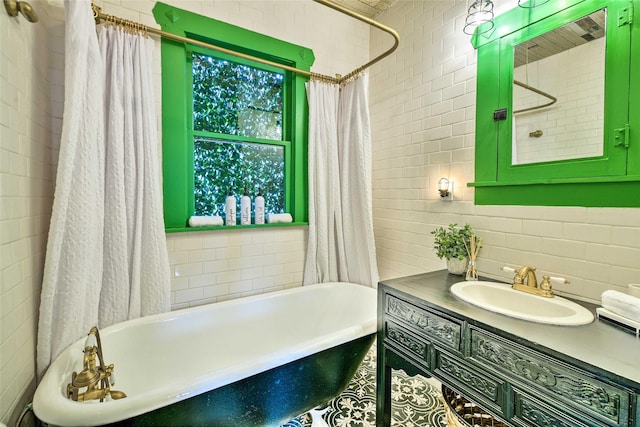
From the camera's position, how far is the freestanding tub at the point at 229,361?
101 cm

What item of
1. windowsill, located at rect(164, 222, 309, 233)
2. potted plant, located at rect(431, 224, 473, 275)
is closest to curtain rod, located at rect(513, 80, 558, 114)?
potted plant, located at rect(431, 224, 473, 275)

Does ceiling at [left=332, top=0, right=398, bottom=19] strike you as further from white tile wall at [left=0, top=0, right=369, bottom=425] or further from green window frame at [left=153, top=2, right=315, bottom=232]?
green window frame at [left=153, top=2, right=315, bottom=232]

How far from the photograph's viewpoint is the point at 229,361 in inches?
73.7

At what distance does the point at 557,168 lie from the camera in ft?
4.71

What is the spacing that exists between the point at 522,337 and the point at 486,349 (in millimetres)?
154

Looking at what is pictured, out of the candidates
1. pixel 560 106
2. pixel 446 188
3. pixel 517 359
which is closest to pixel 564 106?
pixel 560 106

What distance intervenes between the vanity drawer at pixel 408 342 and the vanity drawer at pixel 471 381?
0.20ft

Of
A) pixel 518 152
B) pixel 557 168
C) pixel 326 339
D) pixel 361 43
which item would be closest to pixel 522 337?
pixel 326 339

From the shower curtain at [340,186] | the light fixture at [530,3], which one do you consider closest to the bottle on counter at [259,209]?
the shower curtain at [340,186]

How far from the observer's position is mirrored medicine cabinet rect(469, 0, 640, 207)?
48.7 inches

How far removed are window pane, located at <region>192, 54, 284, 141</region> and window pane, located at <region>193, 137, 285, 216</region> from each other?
0.12 m

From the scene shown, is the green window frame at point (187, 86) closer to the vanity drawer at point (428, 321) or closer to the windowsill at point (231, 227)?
the windowsill at point (231, 227)

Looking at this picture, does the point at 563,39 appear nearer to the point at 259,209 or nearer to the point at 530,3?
the point at 530,3

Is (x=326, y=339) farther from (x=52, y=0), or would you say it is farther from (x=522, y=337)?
(x=52, y=0)
